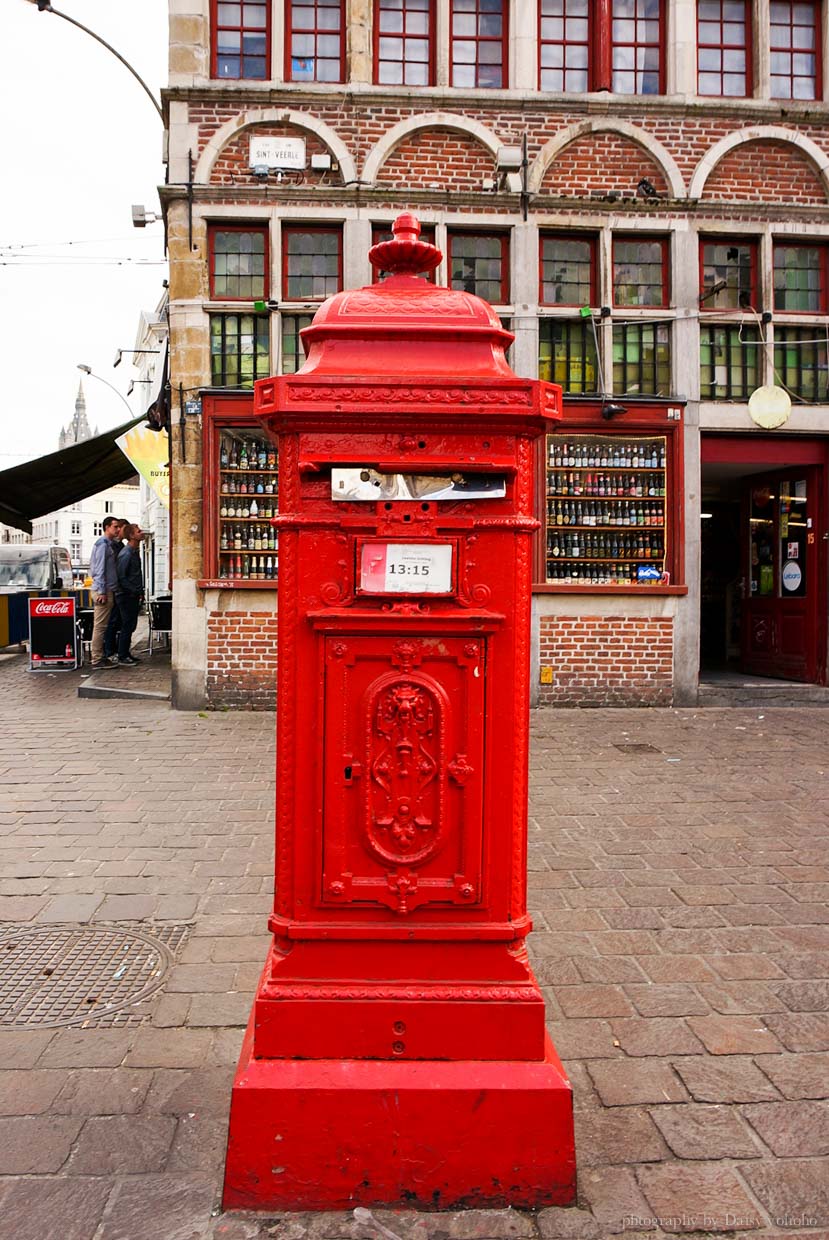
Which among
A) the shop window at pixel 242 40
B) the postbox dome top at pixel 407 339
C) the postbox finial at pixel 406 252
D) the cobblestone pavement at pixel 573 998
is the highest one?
the shop window at pixel 242 40

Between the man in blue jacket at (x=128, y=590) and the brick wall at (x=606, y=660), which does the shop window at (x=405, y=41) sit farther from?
the man in blue jacket at (x=128, y=590)

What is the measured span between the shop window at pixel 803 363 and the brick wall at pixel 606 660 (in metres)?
3.19

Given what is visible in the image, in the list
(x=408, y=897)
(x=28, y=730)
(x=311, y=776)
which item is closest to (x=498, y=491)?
(x=311, y=776)

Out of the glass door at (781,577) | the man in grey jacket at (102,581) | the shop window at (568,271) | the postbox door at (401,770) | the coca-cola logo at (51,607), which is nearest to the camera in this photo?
the postbox door at (401,770)

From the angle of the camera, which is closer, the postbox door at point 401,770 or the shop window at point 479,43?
the postbox door at point 401,770

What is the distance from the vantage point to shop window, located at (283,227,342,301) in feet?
34.9

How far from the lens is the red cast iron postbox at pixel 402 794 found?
97.2 inches

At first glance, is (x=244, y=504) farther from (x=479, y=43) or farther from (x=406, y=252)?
(x=406, y=252)

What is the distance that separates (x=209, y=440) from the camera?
10391 millimetres

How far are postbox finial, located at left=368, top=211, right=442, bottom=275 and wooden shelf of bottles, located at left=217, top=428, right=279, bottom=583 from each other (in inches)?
308

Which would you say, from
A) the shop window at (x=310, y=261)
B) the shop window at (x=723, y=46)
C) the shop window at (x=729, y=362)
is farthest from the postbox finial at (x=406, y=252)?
the shop window at (x=723, y=46)

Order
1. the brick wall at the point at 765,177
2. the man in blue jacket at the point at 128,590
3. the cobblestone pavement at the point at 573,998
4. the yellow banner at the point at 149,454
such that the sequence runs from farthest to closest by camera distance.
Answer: the man in blue jacket at the point at 128,590
the yellow banner at the point at 149,454
the brick wall at the point at 765,177
the cobblestone pavement at the point at 573,998

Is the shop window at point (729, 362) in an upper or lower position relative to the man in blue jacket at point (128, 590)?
upper

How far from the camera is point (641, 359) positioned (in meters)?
10.9
